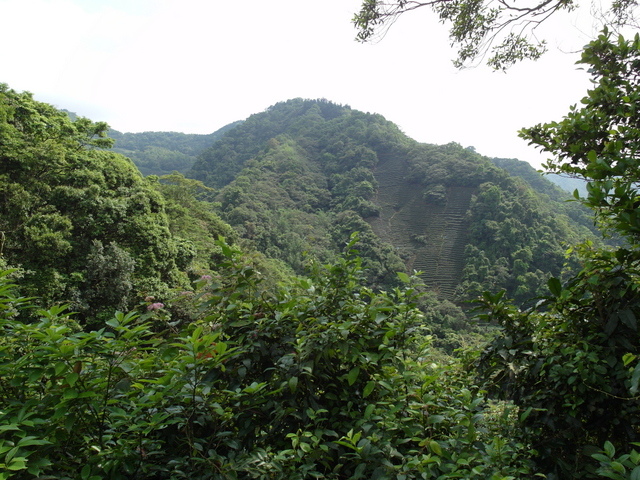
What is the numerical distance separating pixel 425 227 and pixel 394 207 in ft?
21.1

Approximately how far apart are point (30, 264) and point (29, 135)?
14.3ft

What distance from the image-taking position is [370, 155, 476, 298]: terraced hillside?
1318 inches

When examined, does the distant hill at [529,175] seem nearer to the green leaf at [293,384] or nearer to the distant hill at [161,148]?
the green leaf at [293,384]

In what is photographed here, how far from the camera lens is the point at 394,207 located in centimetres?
4553

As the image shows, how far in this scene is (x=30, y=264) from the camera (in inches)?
356

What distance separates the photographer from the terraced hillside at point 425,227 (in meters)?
33.5

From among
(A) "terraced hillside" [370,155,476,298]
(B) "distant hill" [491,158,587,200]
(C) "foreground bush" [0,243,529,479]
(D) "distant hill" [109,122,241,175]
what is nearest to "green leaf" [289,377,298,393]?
(C) "foreground bush" [0,243,529,479]

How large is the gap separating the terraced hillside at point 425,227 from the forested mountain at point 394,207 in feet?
0.40

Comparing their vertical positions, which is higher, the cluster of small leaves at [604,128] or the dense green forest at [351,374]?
the cluster of small leaves at [604,128]

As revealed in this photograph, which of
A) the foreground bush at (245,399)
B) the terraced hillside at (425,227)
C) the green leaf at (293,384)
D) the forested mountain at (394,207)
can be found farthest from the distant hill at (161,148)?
the green leaf at (293,384)

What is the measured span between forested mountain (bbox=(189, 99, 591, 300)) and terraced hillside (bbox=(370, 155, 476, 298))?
12 centimetres

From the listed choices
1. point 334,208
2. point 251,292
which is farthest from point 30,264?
point 334,208

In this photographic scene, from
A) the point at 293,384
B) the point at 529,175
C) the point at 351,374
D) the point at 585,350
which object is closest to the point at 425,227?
the point at 529,175

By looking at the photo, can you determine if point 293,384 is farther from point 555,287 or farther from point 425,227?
point 425,227
